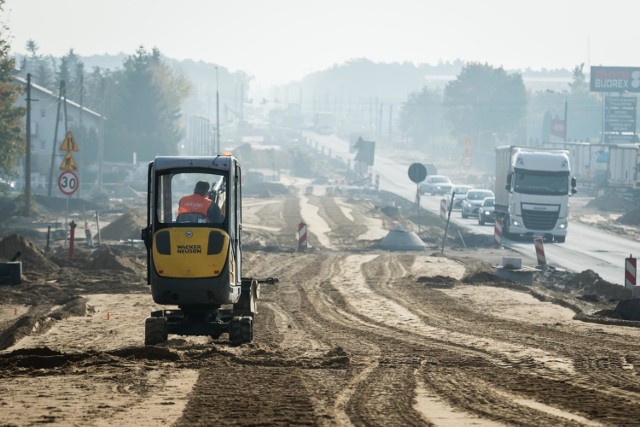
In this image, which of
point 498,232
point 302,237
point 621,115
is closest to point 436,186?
point 621,115

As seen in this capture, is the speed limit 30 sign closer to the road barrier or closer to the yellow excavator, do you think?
the road barrier

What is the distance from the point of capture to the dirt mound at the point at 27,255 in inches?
1278

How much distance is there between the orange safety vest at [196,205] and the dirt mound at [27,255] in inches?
652

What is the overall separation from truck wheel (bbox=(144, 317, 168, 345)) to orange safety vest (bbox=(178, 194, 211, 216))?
1.56m

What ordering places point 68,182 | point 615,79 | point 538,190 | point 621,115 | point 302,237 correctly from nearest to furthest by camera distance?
point 68,182
point 302,237
point 538,190
point 621,115
point 615,79

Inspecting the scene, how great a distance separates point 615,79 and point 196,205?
108 metres

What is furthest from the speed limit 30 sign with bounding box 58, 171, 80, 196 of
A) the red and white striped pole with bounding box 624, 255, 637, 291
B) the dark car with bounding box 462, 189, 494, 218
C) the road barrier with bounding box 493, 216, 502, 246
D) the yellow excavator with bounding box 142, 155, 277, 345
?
the dark car with bounding box 462, 189, 494, 218

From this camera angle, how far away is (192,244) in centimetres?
1641

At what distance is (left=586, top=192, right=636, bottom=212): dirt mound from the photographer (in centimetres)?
7825

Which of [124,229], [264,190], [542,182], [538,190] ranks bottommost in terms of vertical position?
[264,190]

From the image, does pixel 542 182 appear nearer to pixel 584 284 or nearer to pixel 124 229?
pixel 584 284

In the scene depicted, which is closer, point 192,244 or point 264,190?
point 192,244

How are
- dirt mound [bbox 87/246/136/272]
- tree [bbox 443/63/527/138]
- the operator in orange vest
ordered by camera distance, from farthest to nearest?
1. tree [bbox 443/63/527/138]
2. dirt mound [bbox 87/246/136/272]
3. the operator in orange vest

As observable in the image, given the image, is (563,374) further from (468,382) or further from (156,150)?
(156,150)
